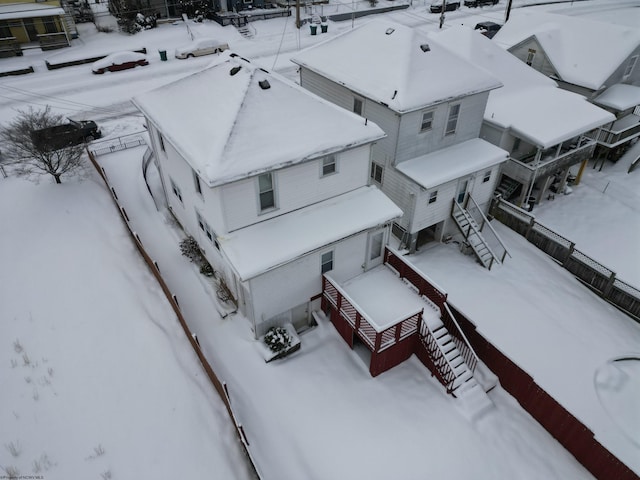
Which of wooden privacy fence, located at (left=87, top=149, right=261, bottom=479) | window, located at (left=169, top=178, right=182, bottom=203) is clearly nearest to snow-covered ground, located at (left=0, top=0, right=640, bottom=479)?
wooden privacy fence, located at (left=87, top=149, right=261, bottom=479)

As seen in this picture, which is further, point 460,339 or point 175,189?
point 175,189

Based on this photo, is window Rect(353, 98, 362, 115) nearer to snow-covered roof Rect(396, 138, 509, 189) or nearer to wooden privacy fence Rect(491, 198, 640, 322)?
snow-covered roof Rect(396, 138, 509, 189)

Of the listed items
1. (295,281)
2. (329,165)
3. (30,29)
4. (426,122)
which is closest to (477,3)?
(426,122)

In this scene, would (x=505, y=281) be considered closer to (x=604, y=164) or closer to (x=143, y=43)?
(x=604, y=164)

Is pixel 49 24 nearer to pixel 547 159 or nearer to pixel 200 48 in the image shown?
pixel 200 48

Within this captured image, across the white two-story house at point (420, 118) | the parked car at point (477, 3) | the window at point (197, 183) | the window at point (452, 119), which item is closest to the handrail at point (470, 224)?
the white two-story house at point (420, 118)

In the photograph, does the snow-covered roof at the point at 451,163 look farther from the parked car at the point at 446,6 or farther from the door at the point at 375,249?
the parked car at the point at 446,6
